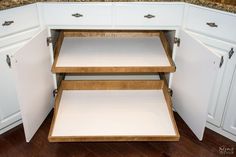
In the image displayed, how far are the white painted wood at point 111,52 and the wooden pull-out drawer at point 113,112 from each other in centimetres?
19

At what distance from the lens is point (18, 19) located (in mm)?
1477

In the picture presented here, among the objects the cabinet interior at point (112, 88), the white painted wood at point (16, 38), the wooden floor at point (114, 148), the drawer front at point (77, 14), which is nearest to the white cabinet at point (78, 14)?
the drawer front at point (77, 14)

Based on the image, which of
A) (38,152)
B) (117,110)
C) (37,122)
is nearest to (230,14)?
(117,110)

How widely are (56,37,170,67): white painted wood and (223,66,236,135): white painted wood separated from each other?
42 centimetres

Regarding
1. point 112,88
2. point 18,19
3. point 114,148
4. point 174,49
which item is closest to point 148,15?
point 174,49

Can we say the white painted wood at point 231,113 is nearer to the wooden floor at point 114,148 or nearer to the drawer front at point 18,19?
the wooden floor at point 114,148

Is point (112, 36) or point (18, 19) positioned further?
point (112, 36)

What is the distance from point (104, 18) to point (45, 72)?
19.9 inches

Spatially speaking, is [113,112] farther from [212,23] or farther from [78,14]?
[212,23]

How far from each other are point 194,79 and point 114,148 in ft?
2.18

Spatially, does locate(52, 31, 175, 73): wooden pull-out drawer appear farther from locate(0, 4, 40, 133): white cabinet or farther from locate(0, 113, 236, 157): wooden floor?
locate(0, 113, 236, 157): wooden floor

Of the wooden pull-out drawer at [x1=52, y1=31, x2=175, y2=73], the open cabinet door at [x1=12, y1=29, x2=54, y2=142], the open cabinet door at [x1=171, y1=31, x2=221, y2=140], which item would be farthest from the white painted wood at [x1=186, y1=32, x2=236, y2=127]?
the open cabinet door at [x1=12, y1=29, x2=54, y2=142]

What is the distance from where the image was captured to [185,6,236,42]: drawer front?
1401 mm

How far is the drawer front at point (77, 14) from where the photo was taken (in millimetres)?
1526
